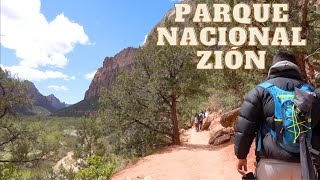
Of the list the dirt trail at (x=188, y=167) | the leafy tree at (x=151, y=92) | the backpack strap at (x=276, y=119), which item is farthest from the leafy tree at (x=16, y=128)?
the backpack strap at (x=276, y=119)

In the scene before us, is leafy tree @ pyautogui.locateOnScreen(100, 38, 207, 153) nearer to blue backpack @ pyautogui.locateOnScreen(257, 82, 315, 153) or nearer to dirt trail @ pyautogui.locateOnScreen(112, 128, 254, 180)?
dirt trail @ pyautogui.locateOnScreen(112, 128, 254, 180)

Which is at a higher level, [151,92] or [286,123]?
[151,92]

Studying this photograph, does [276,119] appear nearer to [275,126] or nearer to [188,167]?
[275,126]

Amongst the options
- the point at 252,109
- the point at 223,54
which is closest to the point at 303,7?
the point at 223,54

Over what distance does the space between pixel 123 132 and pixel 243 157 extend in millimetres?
16786

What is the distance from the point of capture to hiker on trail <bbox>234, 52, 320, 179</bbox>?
2.96m

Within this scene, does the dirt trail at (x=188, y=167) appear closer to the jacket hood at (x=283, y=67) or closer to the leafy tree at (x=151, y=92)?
the leafy tree at (x=151, y=92)

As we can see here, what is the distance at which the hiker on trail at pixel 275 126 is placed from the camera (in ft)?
9.71

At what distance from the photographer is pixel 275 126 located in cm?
303

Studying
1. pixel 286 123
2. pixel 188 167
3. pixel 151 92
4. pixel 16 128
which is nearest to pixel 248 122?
pixel 286 123

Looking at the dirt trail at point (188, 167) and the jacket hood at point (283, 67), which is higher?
the jacket hood at point (283, 67)

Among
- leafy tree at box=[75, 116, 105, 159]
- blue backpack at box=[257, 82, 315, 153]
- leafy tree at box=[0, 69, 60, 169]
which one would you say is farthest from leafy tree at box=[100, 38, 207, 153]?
blue backpack at box=[257, 82, 315, 153]

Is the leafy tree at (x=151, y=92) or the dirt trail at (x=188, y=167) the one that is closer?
the dirt trail at (x=188, y=167)

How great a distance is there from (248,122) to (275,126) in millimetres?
230
